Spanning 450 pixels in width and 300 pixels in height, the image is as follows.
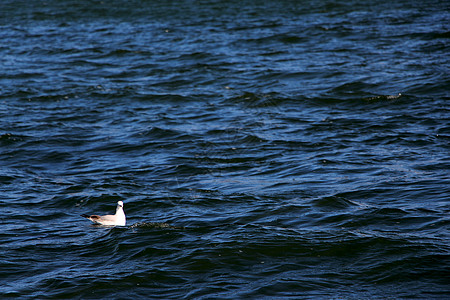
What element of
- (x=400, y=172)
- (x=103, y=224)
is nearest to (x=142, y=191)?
(x=103, y=224)

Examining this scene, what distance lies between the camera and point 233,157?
12.8 meters

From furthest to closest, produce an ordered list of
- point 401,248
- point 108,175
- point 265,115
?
point 265,115
point 108,175
point 401,248

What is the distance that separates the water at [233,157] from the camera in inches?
321

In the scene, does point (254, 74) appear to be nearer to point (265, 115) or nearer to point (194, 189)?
point (265, 115)

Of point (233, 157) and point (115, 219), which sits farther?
point (233, 157)

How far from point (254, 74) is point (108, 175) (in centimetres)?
787

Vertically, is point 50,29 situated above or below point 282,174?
above

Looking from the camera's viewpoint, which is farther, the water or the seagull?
the seagull

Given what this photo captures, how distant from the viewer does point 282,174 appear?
1175 cm

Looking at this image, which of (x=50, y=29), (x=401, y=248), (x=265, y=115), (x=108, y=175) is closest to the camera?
(x=401, y=248)

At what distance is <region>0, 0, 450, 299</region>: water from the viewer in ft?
26.7

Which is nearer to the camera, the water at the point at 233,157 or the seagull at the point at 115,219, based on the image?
the water at the point at 233,157

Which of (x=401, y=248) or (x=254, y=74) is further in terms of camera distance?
(x=254, y=74)

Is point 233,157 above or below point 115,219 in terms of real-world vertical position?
below
